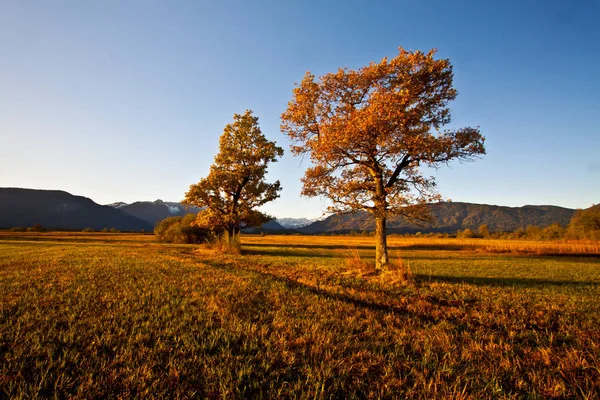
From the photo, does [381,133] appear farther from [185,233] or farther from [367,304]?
[185,233]

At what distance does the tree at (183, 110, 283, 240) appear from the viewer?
1115 inches

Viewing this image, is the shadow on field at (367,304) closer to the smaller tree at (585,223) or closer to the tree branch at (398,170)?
the tree branch at (398,170)

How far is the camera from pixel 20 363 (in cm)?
357

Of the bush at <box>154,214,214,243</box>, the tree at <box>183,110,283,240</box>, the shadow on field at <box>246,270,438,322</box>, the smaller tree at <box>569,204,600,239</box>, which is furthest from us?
the smaller tree at <box>569,204,600,239</box>

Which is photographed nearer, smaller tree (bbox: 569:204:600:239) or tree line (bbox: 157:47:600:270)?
tree line (bbox: 157:47:600:270)

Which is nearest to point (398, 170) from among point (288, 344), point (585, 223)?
point (288, 344)

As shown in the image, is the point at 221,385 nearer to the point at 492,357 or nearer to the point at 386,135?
the point at 492,357

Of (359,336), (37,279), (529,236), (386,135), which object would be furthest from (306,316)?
(529,236)

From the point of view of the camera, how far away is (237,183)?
2908 cm

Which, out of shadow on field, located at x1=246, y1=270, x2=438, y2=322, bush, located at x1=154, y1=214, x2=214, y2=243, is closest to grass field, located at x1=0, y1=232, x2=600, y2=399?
shadow on field, located at x1=246, y1=270, x2=438, y2=322

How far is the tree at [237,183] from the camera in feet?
92.9

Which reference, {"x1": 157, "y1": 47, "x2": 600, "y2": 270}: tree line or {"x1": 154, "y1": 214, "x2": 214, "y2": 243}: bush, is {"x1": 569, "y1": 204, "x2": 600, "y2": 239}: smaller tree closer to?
{"x1": 157, "y1": 47, "x2": 600, "y2": 270}: tree line

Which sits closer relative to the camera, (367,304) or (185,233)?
(367,304)

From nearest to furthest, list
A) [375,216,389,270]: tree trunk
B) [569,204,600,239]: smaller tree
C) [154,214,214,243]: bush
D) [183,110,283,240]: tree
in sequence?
1. [375,216,389,270]: tree trunk
2. [183,110,283,240]: tree
3. [154,214,214,243]: bush
4. [569,204,600,239]: smaller tree
